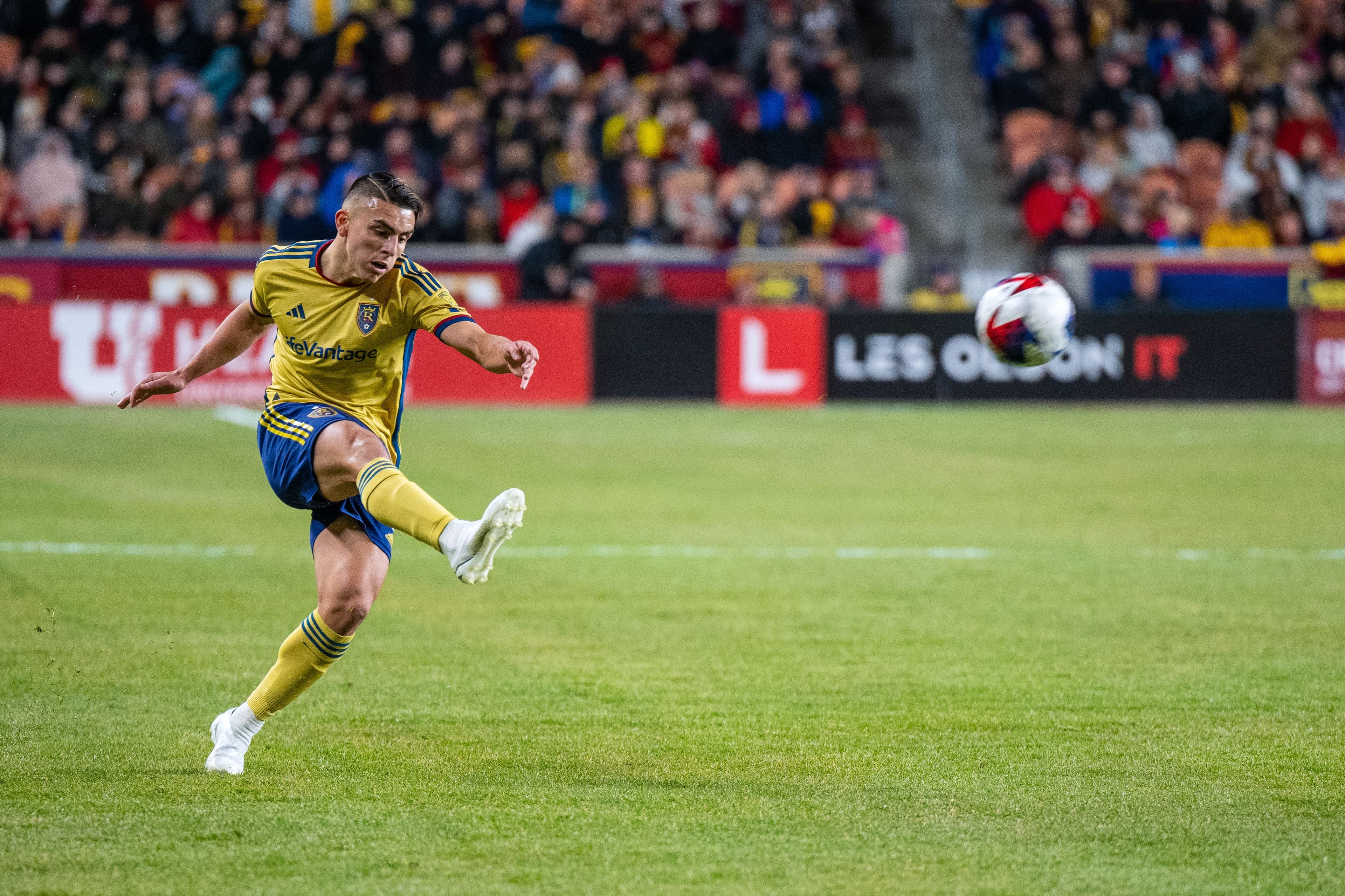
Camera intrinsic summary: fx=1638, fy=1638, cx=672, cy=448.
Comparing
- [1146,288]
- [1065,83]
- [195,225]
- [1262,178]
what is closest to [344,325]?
[195,225]

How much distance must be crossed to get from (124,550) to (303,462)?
5.33 meters

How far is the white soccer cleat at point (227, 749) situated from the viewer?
17.2 feet

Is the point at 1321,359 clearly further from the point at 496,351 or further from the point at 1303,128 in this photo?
the point at 496,351

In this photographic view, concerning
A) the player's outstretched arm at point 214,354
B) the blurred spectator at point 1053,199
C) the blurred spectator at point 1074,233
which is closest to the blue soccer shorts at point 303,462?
the player's outstretched arm at point 214,354

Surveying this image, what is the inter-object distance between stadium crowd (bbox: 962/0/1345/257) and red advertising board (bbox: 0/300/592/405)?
26.3 feet

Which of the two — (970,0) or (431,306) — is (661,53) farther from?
(431,306)

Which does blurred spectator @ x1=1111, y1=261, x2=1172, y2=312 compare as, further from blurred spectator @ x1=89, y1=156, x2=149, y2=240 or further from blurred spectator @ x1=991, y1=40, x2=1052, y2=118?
blurred spectator @ x1=89, y1=156, x2=149, y2=240

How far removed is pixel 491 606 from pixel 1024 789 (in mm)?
4108

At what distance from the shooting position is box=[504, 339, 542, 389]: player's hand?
514 centimetres

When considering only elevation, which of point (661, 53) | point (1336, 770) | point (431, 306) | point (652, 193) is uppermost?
point (661, 53)

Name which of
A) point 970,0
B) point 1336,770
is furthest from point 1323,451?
point 970,0

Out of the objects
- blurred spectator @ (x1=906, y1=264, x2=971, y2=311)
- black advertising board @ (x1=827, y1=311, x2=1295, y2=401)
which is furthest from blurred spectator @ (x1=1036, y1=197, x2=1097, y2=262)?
black advertising board @ (x1=827, y1=311, x2=1295, y2=401)

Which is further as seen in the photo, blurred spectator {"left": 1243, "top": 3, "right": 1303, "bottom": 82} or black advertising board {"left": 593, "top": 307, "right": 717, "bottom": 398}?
blurred spectator {"left": 1243, "top": 3, "right": 1303, "bottom": 82}

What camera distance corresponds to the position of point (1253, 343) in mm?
19906
